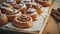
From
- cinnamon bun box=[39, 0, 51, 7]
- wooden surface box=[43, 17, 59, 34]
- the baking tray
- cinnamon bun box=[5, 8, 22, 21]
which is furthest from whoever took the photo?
cinnamon bun box=[39, 0, 51, 7]

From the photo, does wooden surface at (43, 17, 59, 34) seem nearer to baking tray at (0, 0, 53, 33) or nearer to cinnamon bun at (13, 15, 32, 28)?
baking tray at (0, 0, 53, 33)

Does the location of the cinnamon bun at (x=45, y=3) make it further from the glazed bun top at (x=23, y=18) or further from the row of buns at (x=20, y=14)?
the glazed bun top at (x=23, y=18)

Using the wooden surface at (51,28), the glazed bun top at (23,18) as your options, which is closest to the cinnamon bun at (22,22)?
the glazed bun top at (23,18)

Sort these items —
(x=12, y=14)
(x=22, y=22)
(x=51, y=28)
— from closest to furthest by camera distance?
(x=22, y=22) → (x=12, y=14) → (x=51, y=28)

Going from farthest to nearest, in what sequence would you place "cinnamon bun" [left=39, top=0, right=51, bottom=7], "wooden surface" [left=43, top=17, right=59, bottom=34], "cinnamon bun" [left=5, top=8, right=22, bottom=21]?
"cinnamon bun" [left=39, top=0, right=51, bottom=7] → "wooden surface" [left=43, top=17, right=59, bottom=34] → "cinnamon bun" [left=5, top=8, right=22, bottom=21]

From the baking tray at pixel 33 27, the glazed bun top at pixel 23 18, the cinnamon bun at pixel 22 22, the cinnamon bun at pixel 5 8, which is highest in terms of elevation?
the cinnamon bun at pixel 5 8

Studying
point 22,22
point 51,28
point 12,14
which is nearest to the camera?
point 22,22

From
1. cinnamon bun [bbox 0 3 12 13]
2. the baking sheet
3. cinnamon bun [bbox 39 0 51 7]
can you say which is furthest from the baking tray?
cinnamon bun [bbox 39 0 51 7]

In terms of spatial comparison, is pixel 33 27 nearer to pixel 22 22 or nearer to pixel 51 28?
pixel 22 22

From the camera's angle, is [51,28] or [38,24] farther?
[51,28]

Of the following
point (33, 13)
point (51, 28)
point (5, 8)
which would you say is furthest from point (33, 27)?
point (51, 28)
